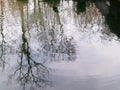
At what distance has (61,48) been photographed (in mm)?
17391

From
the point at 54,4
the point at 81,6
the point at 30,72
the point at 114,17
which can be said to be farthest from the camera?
the point at 54,4

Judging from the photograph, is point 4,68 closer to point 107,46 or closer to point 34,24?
point 107,46

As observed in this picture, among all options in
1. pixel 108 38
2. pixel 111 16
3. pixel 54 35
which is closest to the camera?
pixel 108 38

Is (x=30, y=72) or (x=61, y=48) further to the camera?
(x=61, y=48)

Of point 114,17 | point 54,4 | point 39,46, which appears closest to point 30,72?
point 39,46

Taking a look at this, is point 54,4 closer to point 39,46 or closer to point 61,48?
point 39,46

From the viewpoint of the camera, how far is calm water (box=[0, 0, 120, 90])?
13.0m

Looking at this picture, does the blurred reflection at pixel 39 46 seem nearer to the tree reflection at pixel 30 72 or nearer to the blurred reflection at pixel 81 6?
A: the tree reflection at pixel 30 72

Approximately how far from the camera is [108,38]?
60.2 feet

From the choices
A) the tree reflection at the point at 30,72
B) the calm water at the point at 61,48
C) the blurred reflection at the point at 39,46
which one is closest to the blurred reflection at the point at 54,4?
the calm water at the point at 61,48

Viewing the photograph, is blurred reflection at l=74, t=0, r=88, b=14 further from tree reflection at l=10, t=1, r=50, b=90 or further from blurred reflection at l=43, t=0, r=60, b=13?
tree reflection at l=10, t=1, r=50, b=90

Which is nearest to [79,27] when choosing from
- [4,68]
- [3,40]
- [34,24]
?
[34,24]

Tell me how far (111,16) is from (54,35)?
4952mm

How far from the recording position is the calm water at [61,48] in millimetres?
13010
